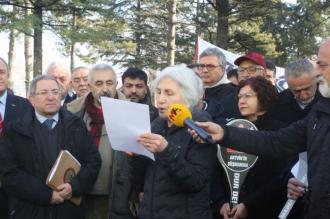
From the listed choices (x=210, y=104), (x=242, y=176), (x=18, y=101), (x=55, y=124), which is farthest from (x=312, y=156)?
(x=18, y=101)

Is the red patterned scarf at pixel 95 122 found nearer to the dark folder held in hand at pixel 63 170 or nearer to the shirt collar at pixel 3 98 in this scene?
the dark folder held in hand at pixel 63 170

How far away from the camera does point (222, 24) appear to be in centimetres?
2164

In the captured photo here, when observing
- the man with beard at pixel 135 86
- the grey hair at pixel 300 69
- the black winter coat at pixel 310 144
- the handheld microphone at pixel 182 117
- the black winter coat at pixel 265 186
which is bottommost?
the black winter coat at pixel 265 186

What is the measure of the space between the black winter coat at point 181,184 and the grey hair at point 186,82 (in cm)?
14

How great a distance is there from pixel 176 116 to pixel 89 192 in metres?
1.99

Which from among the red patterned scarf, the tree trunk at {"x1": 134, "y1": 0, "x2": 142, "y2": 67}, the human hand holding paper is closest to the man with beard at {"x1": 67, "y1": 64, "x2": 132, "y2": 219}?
the red patterned scarf

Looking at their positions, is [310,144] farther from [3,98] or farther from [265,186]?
[3,98]

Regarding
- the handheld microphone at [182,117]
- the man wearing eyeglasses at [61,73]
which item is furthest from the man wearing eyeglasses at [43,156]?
the man wearing eyeglasses at [61,73]

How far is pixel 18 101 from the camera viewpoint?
16.0ft

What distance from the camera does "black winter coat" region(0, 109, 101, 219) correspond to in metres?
3.96

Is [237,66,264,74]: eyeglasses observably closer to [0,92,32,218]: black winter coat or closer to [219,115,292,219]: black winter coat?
[219,115,292,219]: black winter coat

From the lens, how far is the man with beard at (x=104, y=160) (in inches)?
172

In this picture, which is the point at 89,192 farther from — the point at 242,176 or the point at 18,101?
the point at 242,176

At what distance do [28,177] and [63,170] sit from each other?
0.29m
